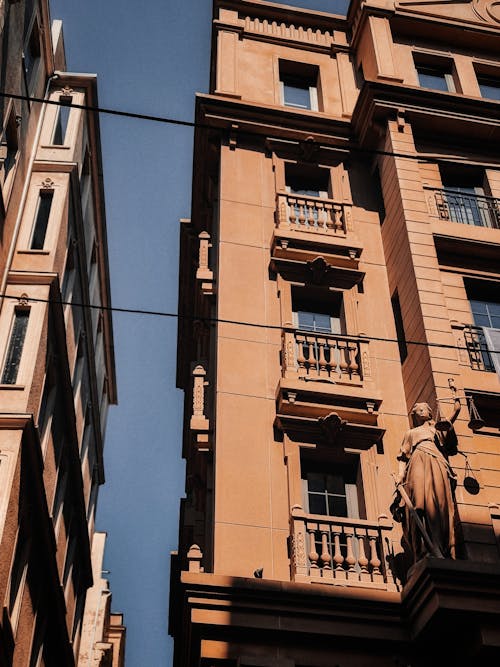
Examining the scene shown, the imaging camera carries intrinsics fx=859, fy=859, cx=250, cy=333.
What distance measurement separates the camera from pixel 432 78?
1078 inches

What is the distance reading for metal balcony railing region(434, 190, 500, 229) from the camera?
22.4 m

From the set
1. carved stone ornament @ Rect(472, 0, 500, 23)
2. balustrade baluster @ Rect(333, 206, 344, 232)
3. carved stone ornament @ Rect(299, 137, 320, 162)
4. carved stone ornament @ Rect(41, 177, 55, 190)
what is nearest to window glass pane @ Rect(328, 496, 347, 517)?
balustrade baluster @ Rect(333, 206, 344, 232)

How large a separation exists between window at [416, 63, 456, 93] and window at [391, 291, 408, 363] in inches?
358

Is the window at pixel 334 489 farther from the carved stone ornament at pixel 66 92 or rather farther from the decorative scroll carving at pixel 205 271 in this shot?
the carved stone ornament at pixel 66 92

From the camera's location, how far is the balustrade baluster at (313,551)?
15789 mm

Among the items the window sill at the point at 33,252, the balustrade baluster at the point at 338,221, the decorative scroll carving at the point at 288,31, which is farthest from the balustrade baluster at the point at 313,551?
the decorative scroll carving at the point at 288,31

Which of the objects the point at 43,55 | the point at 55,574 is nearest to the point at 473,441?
the point at 55,574

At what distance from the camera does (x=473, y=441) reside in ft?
56.4

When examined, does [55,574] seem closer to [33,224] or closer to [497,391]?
[33,224]

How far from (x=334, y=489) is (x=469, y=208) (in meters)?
9.11

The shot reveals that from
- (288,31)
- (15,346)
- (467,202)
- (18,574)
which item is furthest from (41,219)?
(467,202)

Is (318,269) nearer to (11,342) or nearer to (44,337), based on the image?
(44,337)

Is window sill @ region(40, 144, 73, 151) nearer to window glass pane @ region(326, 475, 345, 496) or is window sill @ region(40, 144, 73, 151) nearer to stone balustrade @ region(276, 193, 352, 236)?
stone balustrade @ region(276, 193, 352, 236)

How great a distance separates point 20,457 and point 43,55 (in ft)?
49.7
